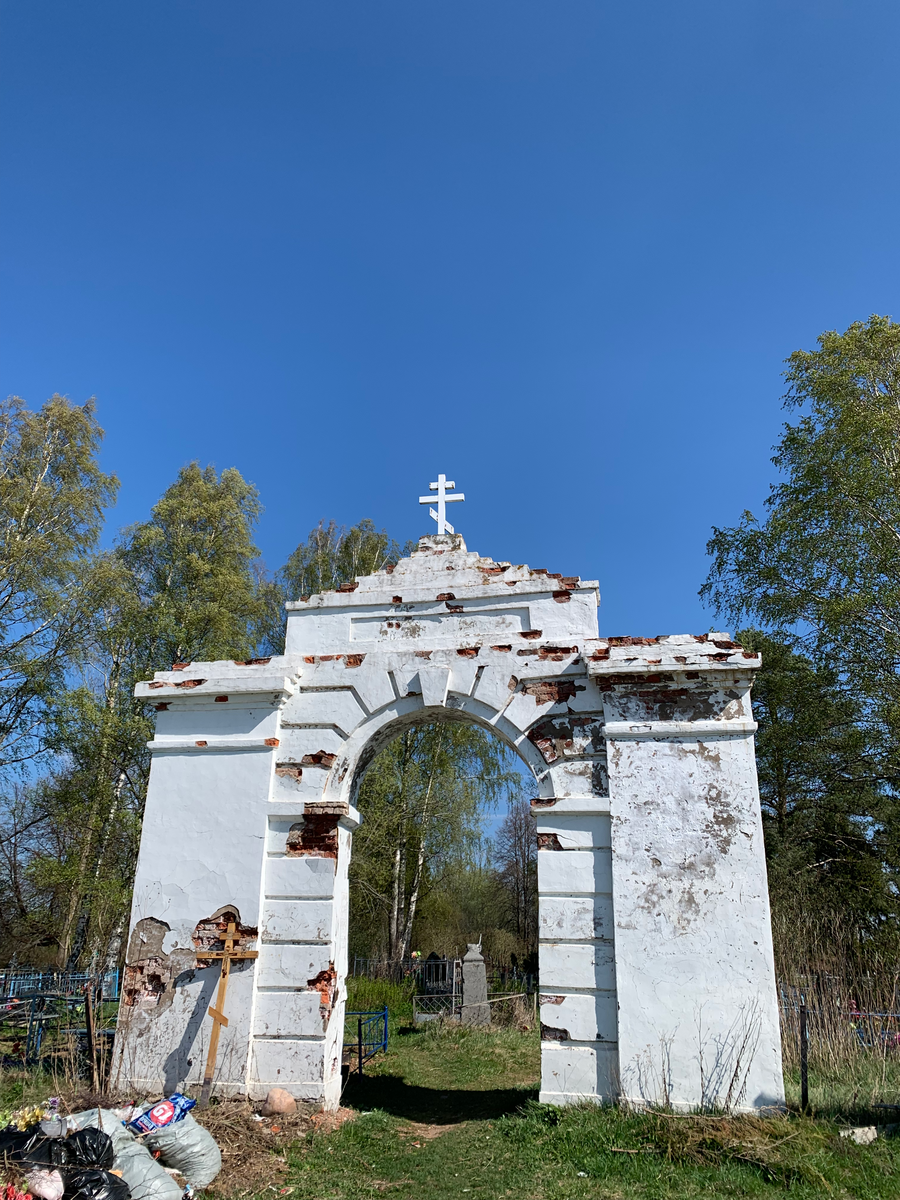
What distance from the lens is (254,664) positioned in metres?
9.09

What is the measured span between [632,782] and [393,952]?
46.6 ft

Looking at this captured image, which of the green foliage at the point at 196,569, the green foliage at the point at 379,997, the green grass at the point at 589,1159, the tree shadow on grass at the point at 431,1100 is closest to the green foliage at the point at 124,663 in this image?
the green foliage at the point at 196,569

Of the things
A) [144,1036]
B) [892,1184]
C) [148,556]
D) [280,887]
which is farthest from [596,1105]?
[148,556]

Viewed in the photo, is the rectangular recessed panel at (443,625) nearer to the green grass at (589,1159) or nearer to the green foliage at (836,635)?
the green grass at (589,1159)

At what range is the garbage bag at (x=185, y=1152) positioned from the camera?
5.93 m

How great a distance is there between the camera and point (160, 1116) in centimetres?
607

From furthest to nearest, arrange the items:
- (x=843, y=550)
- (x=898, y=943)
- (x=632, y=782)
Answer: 1. (x=843, y=550)
2. (x=898, y=943)
3. (x=632, y=782)

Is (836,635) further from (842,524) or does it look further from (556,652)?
(556,652)

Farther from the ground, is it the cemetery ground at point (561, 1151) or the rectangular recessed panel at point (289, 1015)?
the rectangular recessed panel at point (289, 1015)

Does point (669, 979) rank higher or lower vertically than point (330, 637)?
lower

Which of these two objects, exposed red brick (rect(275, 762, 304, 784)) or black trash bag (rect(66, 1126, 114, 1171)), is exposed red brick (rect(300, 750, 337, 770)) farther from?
black trash bag (rect(66, 1126, 114, 1171))

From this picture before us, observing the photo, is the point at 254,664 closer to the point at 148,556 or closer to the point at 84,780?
the point at 84,780

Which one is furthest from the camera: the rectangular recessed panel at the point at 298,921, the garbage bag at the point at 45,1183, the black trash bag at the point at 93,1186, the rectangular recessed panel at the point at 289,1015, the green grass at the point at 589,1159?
the rectangular recessed panel at the point at 298,921

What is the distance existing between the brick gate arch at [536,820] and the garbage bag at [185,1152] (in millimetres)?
1704
